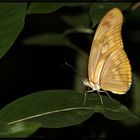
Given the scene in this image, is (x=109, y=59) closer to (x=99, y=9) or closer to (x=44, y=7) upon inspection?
(x=99, y=9)

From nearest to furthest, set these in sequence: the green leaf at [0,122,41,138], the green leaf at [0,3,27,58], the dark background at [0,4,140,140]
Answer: the green leaf at [0,122,41,138], the green leaf at [0,3,27,58], the dark background at [0,4,140,140]

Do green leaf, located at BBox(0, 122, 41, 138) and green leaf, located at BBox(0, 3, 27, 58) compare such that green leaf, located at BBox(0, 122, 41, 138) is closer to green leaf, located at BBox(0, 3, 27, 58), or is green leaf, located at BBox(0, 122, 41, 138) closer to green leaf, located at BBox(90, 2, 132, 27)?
green leaf, located at BBox(0, 3, 27, 58)

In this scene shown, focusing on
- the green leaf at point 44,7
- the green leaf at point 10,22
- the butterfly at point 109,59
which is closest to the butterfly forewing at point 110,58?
the butterfly at point 109,59

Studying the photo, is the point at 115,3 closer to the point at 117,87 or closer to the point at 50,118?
the point at 117,87

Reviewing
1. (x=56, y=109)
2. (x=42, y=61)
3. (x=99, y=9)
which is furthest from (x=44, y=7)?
(x=42, y=61)

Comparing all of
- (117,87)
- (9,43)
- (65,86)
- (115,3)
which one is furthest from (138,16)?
(9,43)

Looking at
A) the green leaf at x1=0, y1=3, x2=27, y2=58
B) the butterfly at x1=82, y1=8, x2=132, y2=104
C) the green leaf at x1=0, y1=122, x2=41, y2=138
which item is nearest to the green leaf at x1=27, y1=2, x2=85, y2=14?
the green leaf at x1=0, y1=3, x2=27, y2=58

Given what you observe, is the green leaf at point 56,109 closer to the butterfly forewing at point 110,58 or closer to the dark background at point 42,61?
the butterfly forewing at point 110,58
